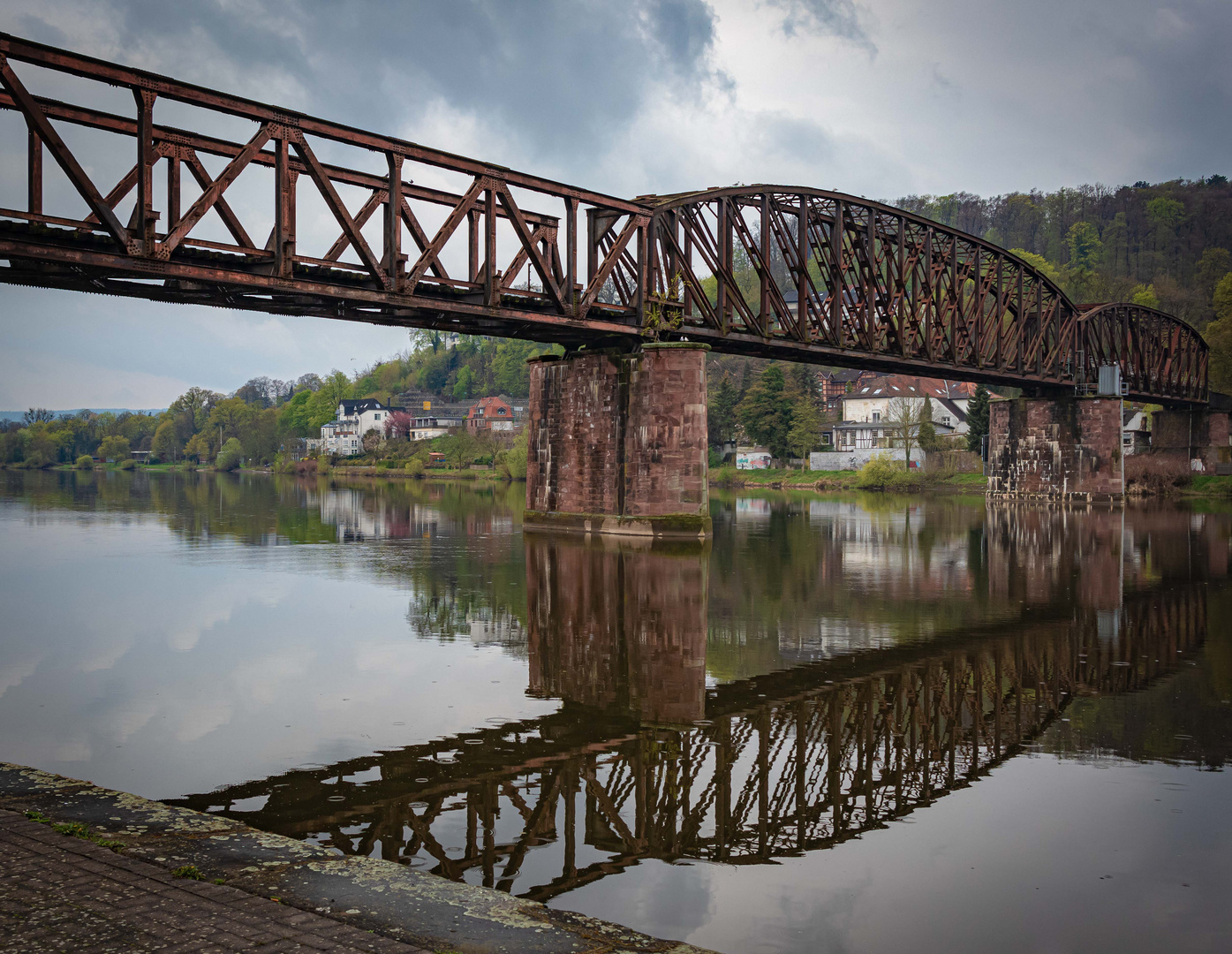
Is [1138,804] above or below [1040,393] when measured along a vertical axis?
below

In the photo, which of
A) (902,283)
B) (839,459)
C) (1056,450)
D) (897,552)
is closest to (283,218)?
(897,552)

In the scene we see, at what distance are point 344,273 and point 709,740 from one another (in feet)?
67.8

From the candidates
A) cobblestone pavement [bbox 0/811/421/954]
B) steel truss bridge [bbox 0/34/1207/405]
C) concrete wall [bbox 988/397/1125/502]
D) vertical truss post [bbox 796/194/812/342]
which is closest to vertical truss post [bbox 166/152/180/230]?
steel truss bridge [bbox 0/34/1207/405]

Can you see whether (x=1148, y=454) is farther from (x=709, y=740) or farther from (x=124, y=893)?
(x=124, y=893)

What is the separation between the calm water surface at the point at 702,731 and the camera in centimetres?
735

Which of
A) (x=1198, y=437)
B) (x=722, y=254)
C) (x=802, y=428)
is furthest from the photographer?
(x=802, y=428)

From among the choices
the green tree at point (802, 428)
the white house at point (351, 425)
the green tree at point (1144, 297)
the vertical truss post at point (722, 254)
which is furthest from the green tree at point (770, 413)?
the white house at point (351, 425)

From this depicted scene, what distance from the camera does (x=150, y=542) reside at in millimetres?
34406

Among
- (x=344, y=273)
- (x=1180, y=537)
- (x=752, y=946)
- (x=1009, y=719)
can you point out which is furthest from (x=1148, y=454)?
(x=752, y=946)

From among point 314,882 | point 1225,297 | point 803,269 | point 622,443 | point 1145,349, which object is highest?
point 1225,297

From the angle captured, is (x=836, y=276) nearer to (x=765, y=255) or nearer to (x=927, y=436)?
(x=765, y=255)

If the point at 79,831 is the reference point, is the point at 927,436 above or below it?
above

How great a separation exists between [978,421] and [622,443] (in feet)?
228

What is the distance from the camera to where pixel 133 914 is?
216 inches
